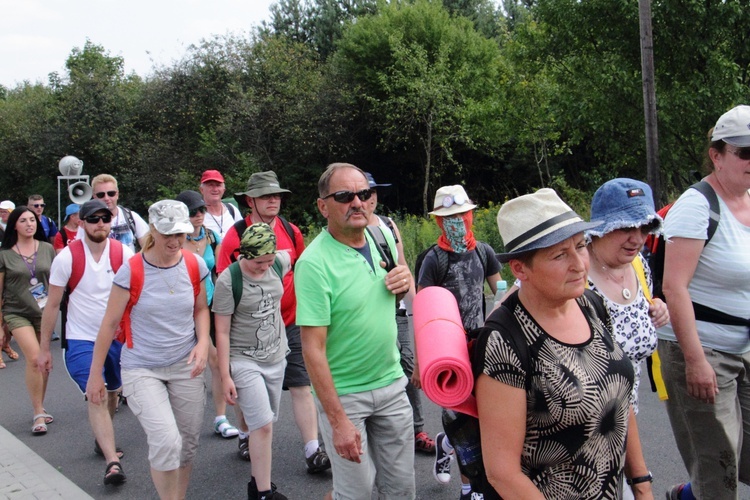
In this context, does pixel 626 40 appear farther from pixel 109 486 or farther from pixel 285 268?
pixel 109 486

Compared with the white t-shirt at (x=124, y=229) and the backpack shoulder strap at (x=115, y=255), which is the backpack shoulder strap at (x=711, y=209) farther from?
the white t-shirt at (x=124, y=229)

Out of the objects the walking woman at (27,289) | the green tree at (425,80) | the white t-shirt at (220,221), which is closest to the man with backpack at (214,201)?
the white t-shirt at (220,221)

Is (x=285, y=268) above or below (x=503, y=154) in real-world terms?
below

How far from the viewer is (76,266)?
5.29 meters

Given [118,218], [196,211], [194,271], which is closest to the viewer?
[194,271]

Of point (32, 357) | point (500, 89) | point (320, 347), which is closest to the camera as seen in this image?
point (320, 347)

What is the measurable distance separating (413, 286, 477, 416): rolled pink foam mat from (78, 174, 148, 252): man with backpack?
16.0 feet

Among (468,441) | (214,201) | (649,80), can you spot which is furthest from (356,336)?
(649,80)

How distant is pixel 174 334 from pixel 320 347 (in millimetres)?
1566

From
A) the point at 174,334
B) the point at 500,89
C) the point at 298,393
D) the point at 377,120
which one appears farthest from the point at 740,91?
the point at 377,120

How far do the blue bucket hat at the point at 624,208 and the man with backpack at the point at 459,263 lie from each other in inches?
66.3

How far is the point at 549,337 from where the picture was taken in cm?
215

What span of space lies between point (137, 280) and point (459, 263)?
7.12ft

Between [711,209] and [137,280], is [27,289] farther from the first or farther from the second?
[711,209]
